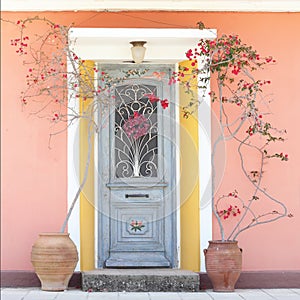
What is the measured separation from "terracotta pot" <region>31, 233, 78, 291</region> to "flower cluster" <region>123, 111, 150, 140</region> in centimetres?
152

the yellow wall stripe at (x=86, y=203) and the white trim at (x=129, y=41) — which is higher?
the white trim at (x=129, y=41)

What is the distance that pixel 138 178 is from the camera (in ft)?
30.0

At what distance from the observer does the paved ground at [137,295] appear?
26.1 feet

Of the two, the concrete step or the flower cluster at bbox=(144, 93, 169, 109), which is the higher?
the flower cluster at bbox=(144, 93, 169, 109)

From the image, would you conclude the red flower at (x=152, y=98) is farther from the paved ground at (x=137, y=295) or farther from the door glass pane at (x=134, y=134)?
the paved ground at (x=137, y=295)

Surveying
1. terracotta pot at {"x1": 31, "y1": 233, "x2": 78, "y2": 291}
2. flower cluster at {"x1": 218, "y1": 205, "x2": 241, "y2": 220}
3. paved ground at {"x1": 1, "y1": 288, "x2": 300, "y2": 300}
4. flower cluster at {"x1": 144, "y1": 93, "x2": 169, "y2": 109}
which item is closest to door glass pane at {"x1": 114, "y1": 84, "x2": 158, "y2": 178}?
flower cluster at {"x1": 144, "y1": 93, "x2": 169, "y2": 109}

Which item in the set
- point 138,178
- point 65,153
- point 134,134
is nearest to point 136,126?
point 134,134

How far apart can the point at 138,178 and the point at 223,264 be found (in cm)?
153

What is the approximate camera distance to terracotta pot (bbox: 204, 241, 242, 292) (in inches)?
325

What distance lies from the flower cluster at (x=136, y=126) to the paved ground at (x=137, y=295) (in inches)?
73.9

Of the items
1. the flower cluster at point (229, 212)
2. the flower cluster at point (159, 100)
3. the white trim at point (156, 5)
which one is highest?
the white trim at point (156, 5)

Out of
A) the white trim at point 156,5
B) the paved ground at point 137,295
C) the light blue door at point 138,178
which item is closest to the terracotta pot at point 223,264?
the paved ground at point 137,295

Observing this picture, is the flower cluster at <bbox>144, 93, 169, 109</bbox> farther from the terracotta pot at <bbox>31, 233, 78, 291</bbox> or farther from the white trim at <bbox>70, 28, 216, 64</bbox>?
the terracotta pot at <bbox>31, 233, 78, 291</bbox>

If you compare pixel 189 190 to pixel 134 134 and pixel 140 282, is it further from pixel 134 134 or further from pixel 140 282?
pixel 140 282
